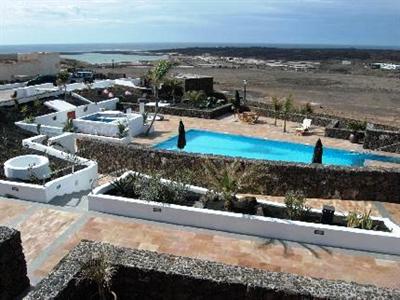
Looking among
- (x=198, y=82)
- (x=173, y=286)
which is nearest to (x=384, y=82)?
(x=198, y=82)

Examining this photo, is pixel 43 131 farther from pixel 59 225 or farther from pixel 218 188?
pixel 218 188

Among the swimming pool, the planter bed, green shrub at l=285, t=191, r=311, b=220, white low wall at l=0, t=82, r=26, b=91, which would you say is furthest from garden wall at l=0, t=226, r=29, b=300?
white low wall at l=0, t=82, r=26, b=91

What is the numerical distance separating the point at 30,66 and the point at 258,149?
1220 inches

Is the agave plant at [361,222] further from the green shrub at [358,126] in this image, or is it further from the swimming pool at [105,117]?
the swimming pool at [105,117]

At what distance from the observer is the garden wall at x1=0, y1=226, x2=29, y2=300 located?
8859mm

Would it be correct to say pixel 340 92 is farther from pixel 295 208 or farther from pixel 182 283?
pixel 182 283

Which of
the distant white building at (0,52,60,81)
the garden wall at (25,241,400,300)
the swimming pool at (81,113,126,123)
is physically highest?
the distant white building at (0,52,60,81)

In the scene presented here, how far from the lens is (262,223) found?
1248cm

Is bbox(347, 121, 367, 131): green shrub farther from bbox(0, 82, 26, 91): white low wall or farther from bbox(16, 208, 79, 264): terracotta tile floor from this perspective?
bbox(0, 82, 26, 91): white low wall

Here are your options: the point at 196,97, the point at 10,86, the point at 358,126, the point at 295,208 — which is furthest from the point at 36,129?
the point at 358,126

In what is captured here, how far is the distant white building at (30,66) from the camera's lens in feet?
145

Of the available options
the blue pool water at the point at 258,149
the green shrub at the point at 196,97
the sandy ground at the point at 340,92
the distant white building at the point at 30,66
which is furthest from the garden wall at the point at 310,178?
the distant white building at the point at 30,66

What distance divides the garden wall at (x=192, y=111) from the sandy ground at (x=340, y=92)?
18559 millimetres

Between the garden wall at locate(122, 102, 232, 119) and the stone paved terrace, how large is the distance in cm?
2063
